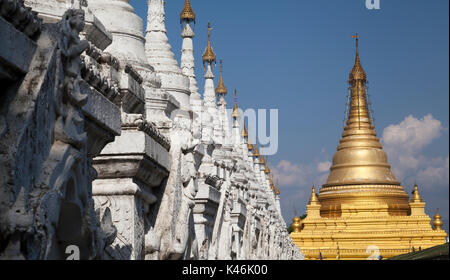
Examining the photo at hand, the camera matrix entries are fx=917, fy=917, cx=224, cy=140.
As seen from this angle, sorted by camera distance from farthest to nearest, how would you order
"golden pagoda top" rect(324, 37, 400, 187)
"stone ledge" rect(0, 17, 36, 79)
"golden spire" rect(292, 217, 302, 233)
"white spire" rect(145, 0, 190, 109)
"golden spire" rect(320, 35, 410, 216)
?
"golden pagoda top" rect(324, 37, 400, 187)
"golden spire" rect(320, 35, 410, 216)
"golden spire" rect(292, 217, 302, 233)
"white spire" rect(145, 0, 190, 109)
"stone ledge" rect(0, 17, 36, 79)

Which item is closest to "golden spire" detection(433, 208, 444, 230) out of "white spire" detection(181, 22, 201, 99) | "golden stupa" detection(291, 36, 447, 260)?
"golden stupa" detection(291, 36, 447, 260)

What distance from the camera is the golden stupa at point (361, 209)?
188ft

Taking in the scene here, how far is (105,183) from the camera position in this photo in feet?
28.5

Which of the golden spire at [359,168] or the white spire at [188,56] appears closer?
the white spire at [188,56]

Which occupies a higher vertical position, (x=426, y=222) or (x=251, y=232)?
(x=426, y=222)

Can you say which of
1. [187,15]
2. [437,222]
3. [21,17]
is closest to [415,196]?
[437,222]

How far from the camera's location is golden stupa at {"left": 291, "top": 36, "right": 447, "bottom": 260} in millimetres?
57438

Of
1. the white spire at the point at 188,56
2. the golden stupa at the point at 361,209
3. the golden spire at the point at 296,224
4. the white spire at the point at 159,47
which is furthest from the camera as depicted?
the golden spire at the point at 296,224

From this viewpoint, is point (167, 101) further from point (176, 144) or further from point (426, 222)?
point (426, 222)

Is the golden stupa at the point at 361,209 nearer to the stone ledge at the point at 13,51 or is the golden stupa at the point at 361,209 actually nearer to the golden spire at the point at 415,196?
the golden spire at the point at 415,196

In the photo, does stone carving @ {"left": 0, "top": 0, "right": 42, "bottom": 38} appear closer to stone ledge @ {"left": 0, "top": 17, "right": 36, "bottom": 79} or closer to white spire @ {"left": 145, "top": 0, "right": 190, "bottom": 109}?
stone ledge @ {"left": 0, "top": 17, "right": 36, "bottom": 79}

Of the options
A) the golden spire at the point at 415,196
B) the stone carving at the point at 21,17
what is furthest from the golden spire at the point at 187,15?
the golden spire at the point at 415,196
